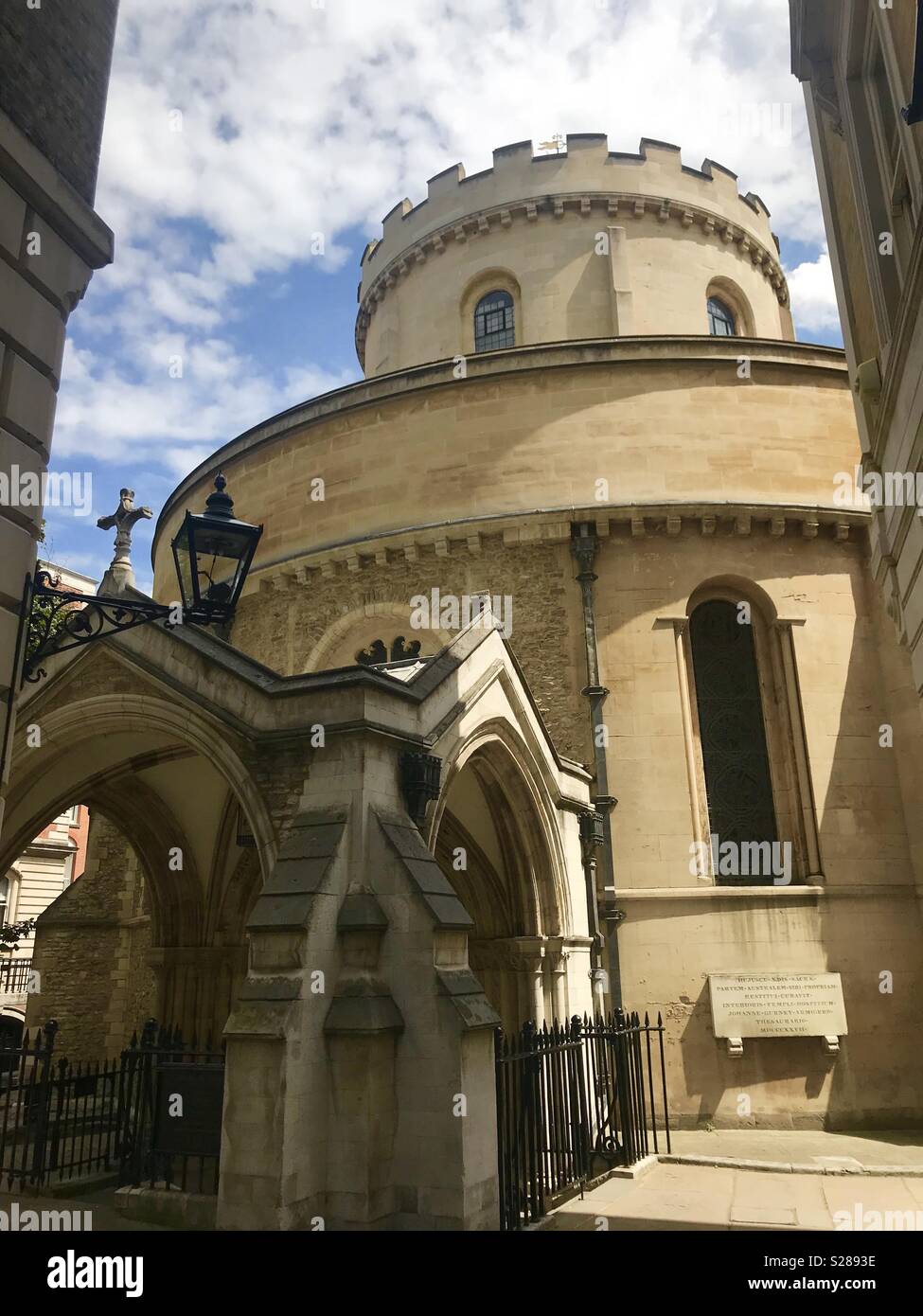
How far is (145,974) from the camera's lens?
17359 mm

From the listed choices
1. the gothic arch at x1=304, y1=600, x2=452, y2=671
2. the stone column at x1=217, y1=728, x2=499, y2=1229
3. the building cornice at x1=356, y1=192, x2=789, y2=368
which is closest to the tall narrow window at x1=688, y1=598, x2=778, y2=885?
the gothic arch at x1=304, y1=600, x2=452, y2=671

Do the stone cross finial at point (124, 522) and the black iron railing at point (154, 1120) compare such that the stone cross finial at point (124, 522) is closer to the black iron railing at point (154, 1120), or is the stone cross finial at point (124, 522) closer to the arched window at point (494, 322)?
the black iron railing at point (154, 1120)

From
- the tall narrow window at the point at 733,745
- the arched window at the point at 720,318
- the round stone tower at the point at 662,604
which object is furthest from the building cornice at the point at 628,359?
the arched window at the point at 720,318

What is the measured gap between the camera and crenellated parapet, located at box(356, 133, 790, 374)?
75.2 feet

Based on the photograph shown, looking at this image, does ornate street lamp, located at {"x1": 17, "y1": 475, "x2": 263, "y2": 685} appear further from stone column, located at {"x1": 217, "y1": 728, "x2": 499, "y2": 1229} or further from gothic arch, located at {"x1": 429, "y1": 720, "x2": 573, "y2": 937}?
gothic arch, located at {"x1": 429, "y1": 720, "x2": 573, "y2": 937}

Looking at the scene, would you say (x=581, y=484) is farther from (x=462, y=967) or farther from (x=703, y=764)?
(x=462, y=967)

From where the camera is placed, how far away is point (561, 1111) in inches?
372

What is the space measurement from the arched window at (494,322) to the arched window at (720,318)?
15.9 ft

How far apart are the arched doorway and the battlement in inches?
655

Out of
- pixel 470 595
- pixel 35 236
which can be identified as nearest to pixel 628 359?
pixel 470 595

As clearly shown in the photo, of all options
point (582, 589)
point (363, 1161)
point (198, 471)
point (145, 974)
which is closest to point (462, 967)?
point (363, 1161)

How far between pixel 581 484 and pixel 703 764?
510 centimetres

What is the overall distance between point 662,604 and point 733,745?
254 cm

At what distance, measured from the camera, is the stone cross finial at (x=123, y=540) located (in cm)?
1046
